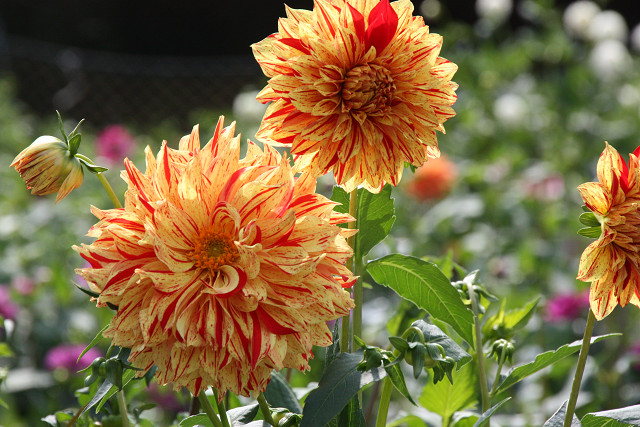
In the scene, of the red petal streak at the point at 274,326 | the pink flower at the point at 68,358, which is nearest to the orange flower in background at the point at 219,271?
the red petal streak at the point at 274,326

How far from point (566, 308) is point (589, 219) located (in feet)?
3.55

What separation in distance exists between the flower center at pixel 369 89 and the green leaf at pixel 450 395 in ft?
0.99

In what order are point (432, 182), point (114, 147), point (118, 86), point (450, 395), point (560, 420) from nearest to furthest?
point (560, 420)
point (450, 395)
point (432, 182)
point (114, 147)
point (118, 86)

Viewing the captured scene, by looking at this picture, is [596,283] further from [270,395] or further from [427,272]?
[270,395]

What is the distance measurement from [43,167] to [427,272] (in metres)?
0.31

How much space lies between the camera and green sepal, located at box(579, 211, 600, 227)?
1.93ft

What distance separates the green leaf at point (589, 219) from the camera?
59 centimetres

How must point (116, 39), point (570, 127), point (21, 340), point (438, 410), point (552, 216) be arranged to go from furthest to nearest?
point (116, 39) < point (570, 127) < point (552, 216) < point (21, 340) < point (438, 410)

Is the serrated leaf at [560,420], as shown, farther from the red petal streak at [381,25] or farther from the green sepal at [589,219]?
the red petal streak at [381,25]

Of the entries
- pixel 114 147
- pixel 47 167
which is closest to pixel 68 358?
pixel 47 167

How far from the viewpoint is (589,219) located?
0.59m

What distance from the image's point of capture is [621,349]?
1.60 meters

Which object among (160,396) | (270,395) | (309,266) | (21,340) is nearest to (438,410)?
(270,395)

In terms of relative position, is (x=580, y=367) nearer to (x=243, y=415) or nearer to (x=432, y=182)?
(x=243, y=415)
